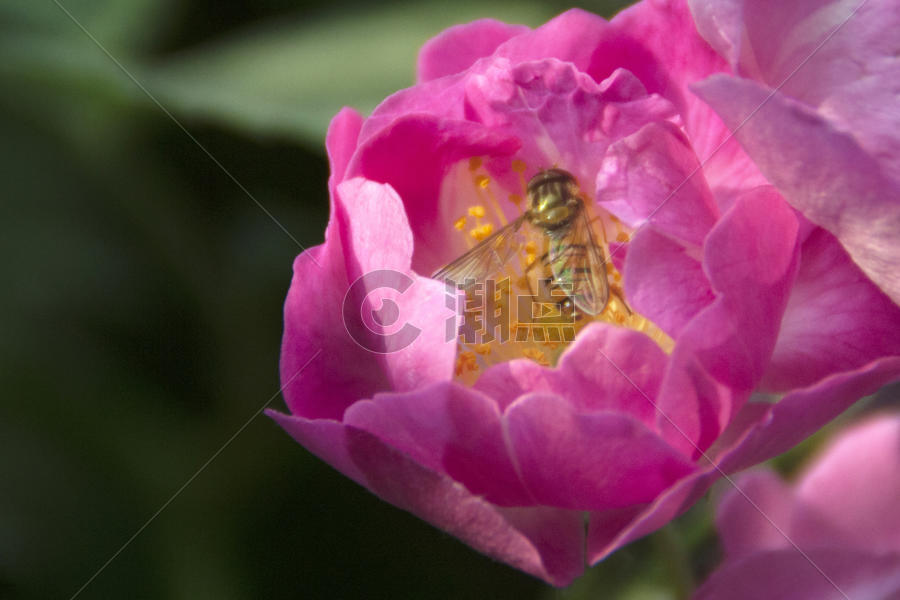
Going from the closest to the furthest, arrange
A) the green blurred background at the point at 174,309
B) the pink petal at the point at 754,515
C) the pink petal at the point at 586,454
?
1. the pink petal at the point at 586,454
2. the pink petal at the point at 754,515
3. the green blurred background at the point at 174,309

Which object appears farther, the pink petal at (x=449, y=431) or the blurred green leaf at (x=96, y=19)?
the blurred green leaf at (x=96, y=19)

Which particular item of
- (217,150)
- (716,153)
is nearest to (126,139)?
(217,150)

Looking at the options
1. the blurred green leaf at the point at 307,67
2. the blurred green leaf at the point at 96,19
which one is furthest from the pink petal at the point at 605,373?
the blurred green leaf at the point at 96,19

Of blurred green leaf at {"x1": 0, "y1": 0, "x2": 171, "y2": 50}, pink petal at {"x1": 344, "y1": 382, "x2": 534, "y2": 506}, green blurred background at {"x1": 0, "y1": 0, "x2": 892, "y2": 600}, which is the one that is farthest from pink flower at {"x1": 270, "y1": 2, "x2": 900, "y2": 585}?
blurred green leaf at {"x1": 0, "y1": 0, "x2": 171, "y2": 50}

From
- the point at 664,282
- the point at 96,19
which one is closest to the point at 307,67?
the point at 96,19

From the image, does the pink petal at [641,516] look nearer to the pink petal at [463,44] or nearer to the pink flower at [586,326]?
the pink flower at [586,326]

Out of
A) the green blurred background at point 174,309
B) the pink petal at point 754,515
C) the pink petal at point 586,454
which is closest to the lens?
the pink petal at point 586,454
